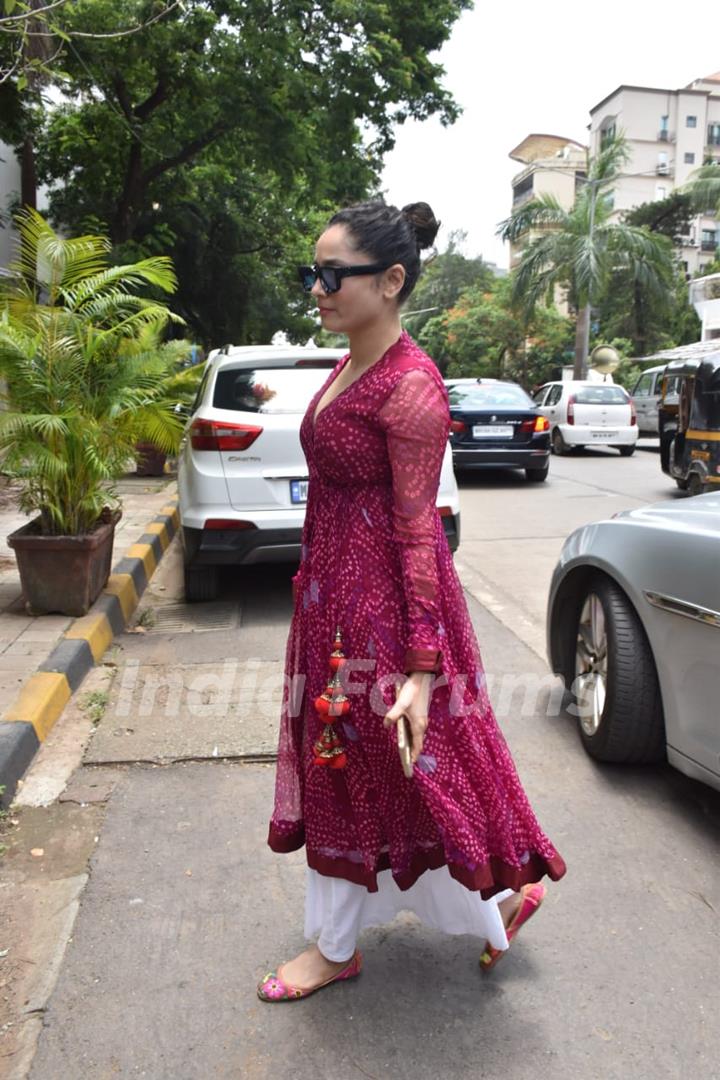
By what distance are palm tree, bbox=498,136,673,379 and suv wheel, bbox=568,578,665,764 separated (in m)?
23.4

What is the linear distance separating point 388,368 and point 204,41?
499 inches

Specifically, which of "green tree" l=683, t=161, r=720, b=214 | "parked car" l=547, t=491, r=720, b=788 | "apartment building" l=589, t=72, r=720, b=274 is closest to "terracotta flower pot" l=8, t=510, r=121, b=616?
"parked car" l=547, t=491, r=720, b=788

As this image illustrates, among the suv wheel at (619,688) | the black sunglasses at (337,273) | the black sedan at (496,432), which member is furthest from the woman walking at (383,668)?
the black sedan at (496,432)

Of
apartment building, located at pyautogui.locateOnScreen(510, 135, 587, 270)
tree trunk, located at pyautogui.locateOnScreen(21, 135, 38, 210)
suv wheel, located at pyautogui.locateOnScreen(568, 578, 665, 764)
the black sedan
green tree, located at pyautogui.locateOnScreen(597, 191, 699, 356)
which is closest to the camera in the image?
suv wheel, located at pyautogui.locateOnScreen(568, 578, 665, 764)

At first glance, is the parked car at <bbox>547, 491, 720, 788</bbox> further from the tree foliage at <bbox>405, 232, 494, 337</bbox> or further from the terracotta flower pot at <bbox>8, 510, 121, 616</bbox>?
the tree foliage at <bbox>405, 232, 494, 337</bbox>

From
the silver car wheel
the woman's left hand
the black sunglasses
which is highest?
the black sunglasses

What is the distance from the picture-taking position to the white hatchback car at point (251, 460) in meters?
5.30

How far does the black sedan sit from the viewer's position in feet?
38.8

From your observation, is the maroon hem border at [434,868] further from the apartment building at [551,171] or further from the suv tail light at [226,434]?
the apartment building at [551,171]

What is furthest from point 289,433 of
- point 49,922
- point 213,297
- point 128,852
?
point 213,297

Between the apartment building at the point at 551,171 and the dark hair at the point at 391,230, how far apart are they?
59.6 m

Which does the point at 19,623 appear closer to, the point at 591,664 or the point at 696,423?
the point at 591,664

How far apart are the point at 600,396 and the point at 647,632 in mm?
14259

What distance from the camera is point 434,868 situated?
6.68 ft
